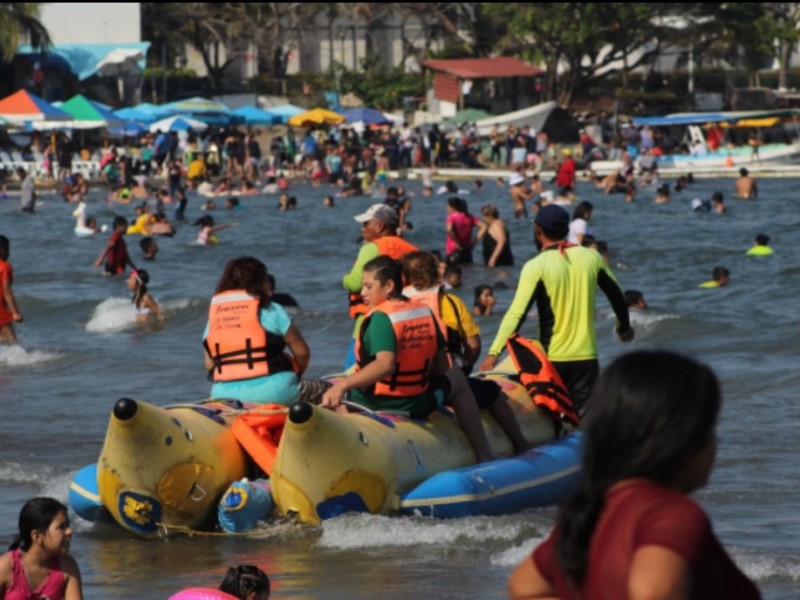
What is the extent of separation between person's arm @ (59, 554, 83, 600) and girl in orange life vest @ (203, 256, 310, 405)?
2.62 metres

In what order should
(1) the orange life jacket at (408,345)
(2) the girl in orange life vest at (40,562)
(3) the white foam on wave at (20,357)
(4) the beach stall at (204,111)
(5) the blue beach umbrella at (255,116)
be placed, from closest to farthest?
(2) the girl in orange life vest at (40,562), (1) the orange life jacket at (408,345), (3) the white foam on wave at (20,357), (4) the beach stall at (204,111), (5) the blue beach umbrella at (255,116)

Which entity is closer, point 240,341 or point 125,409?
point 125,409

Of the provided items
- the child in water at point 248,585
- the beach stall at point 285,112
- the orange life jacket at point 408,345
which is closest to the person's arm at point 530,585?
the child in water at point 248,585

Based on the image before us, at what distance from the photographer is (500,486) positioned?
8070mm

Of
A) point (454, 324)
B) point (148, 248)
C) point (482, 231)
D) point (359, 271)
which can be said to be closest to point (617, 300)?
point (454, 324)

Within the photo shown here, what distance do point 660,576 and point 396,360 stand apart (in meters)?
5.34

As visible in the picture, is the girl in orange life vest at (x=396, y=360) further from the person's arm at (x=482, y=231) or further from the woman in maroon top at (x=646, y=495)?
the person's arm at (x=482, y=231)

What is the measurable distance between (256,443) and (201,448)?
31 cm

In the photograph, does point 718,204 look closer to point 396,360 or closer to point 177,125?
point 177,125

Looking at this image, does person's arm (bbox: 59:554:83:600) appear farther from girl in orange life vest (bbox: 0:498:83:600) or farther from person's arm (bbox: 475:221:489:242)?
person's arm (bbox: 475:221:489:242)

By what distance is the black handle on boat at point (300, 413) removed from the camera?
7154 millimetres

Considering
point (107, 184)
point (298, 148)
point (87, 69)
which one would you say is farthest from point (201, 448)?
point (87, 69)

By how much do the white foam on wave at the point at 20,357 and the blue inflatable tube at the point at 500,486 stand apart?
7352mm

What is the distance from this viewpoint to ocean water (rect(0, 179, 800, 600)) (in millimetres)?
7258
